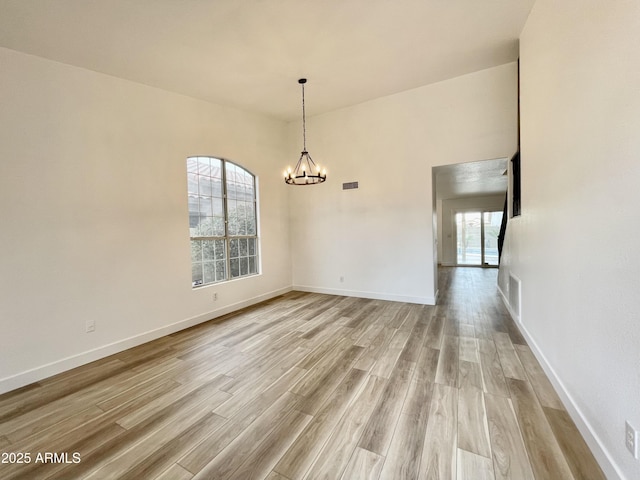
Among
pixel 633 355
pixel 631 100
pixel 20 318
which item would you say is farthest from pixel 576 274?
pixel 20 318

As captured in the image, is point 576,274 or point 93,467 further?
point 576,274

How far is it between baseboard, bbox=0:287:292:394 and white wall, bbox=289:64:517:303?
236 centimetres

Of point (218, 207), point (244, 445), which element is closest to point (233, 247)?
point (218, 207)

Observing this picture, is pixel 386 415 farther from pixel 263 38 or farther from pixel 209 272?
pixel 263 38

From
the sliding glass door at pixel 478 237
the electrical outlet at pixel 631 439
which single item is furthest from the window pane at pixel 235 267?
the sliding glass door at pixel 478 237

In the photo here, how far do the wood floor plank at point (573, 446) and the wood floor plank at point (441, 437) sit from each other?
60 cm

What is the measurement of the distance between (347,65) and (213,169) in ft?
8.73

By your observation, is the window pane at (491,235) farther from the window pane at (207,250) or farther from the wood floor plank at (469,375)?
the window pane at (207,250)

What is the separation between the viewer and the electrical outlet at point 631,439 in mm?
1237

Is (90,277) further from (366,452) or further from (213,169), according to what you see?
(366,452)

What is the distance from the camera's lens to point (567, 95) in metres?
1.96

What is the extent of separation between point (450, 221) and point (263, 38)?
391 inches

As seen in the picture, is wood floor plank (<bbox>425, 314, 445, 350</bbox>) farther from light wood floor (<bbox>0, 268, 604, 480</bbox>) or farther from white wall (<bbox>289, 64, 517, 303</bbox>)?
white wall (<bbox>289, 64, 517, 303</bbox>)

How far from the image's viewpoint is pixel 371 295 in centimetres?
524
